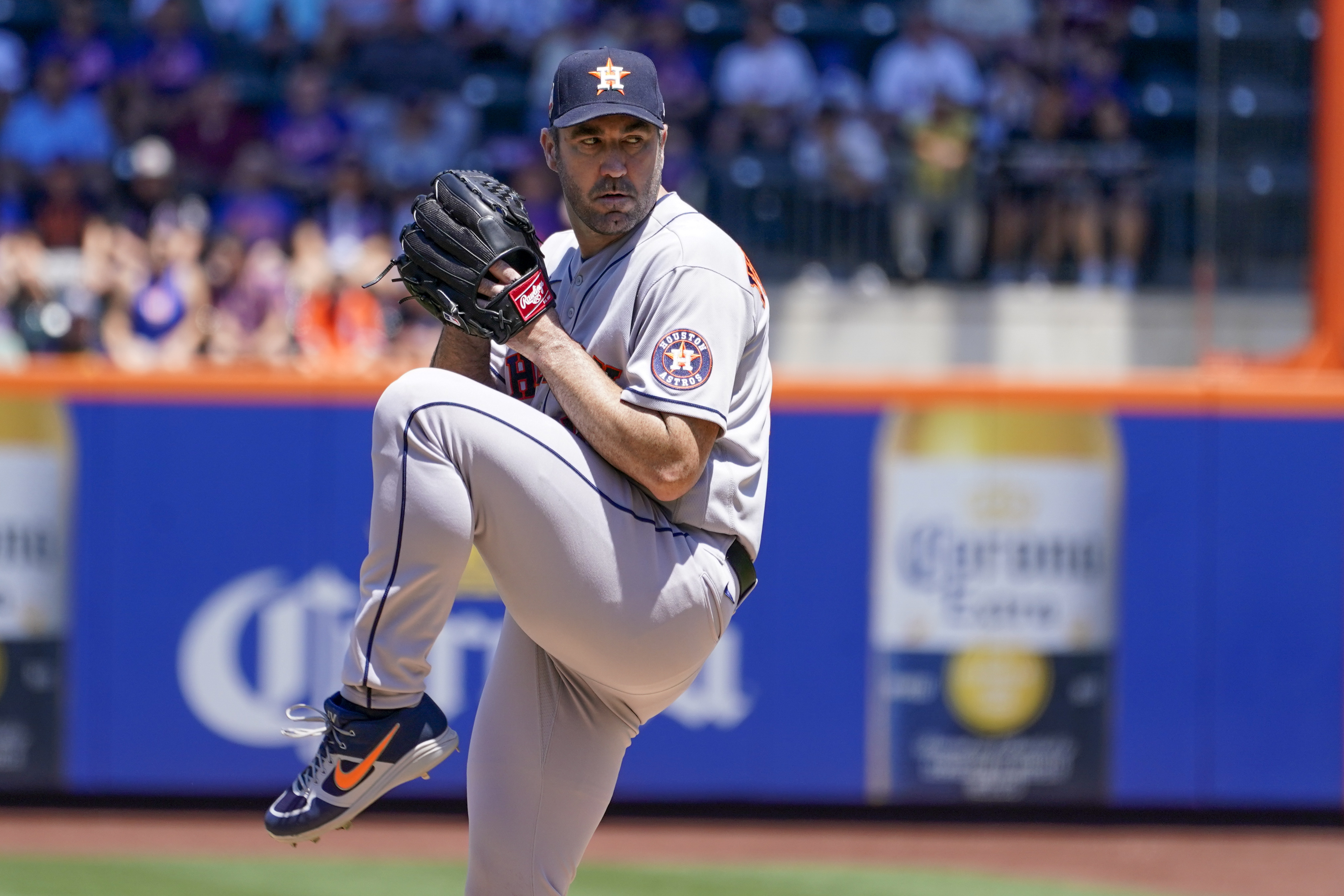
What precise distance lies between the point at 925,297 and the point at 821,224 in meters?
0.69

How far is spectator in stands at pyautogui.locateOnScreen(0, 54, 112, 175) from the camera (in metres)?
9.34

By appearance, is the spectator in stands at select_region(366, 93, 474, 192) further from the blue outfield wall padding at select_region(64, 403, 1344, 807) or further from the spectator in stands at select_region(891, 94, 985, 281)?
the blue outfield wall padding at select_region(64, 403, 1344, 807)

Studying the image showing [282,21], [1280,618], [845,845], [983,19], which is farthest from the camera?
[282,21]

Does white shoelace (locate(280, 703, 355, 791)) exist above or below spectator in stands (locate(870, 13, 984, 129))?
below

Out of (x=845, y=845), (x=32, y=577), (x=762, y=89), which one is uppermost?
(x=762, y=89)

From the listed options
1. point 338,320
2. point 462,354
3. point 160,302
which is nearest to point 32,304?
point 160,302

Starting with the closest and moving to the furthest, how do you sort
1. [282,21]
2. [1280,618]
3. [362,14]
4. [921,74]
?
[1280,618], [921,74], [362,14], [282,21]

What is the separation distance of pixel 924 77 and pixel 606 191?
7022 millimetres

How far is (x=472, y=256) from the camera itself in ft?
9.27

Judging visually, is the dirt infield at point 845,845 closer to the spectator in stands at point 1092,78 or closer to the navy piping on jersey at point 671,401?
the navy piping on jersey at point 671,401

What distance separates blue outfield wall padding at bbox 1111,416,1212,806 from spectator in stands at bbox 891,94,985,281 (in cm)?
215

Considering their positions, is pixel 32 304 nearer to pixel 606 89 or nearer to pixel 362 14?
pixel 362 14

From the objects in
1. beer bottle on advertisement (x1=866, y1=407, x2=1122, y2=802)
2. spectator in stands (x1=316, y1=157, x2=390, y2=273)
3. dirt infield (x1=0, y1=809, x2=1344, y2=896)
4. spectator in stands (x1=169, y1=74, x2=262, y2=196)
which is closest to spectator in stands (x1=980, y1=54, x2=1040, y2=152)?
beer bottle on advertisement (x1=866, y1=407, x2=1122, y2=802)

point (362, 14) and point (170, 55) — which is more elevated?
point (362, 14)
